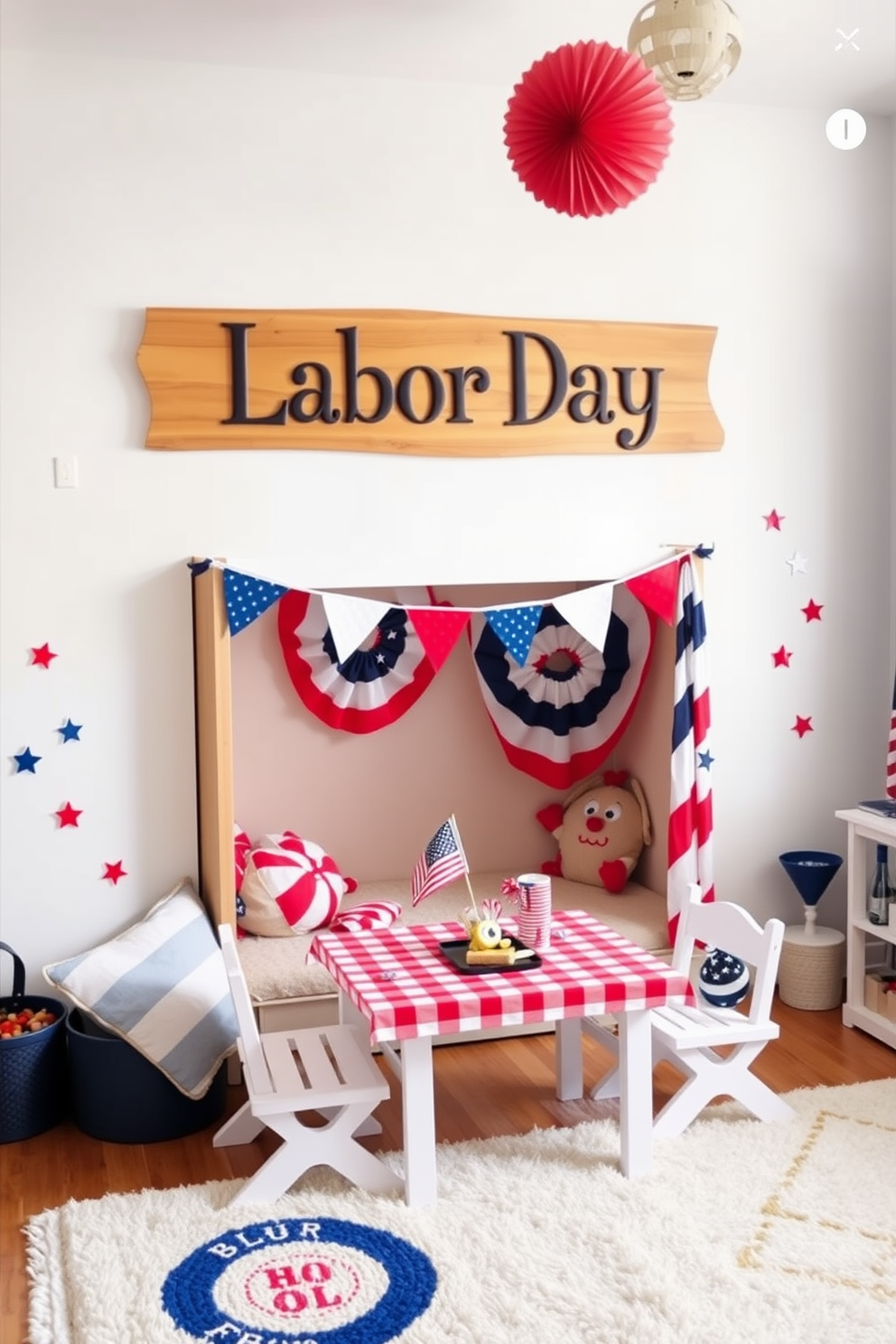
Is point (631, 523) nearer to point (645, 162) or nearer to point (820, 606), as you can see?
point (820, 606)

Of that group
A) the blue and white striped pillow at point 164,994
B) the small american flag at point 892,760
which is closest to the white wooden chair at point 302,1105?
the blue and white striped pillow at point 164,994

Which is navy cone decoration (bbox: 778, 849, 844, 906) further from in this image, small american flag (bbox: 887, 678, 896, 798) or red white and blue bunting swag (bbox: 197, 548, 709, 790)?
red white and blue bunting swag (bbox: 197, 548, 709, 790)

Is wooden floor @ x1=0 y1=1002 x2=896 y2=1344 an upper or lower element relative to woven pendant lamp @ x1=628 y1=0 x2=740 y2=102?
lower

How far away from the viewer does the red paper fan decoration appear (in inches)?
99.8

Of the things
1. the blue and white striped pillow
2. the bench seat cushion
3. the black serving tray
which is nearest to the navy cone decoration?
the bench seat cushion

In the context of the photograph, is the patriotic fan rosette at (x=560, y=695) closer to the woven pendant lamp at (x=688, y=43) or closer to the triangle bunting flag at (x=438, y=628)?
the triangle bunting flag at (x=438, y=628)

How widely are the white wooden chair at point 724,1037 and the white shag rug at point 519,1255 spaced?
0.09 m

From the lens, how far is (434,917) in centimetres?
412

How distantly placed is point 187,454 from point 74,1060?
1.68 m

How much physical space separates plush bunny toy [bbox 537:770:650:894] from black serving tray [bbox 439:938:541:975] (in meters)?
1.24

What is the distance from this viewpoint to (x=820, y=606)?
14.3ft

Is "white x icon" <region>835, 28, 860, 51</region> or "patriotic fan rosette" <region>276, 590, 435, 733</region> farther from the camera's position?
"patriotic fan rosette" <region>276, 590, 435, 733</region>

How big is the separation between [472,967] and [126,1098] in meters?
0.98

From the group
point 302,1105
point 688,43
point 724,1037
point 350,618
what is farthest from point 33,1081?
point 688,43
